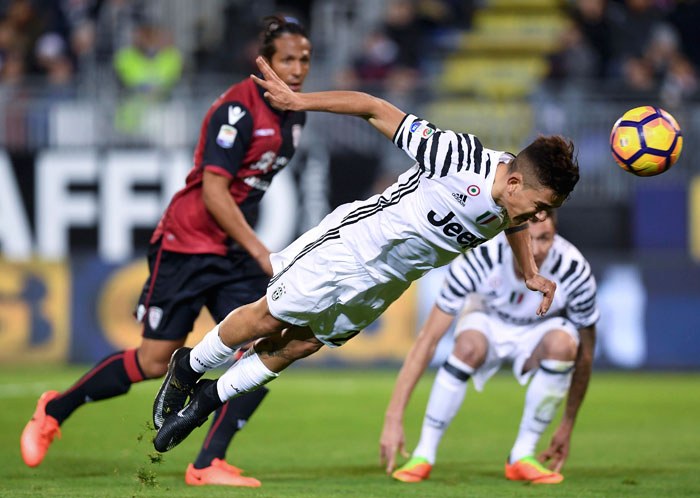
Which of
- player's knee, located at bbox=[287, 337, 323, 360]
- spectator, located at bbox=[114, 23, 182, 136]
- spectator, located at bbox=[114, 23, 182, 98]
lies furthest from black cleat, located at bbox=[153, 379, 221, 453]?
spectator, located at bbox=[114, 23, 182, 98]

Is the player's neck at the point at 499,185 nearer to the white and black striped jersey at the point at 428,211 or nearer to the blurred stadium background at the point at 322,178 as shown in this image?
the white and black striped jersey at the point at 428,211

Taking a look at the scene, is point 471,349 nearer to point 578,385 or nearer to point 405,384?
point 405,384

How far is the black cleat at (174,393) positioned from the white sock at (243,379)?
8.0 inches

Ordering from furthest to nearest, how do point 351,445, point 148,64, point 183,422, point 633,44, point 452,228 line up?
point 633,44, point 148,64, point 351,445, point 183,422, point 452,228

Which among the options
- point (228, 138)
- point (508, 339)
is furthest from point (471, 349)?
point (228, 138)

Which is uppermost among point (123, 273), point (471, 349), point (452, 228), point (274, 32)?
point (274, 32)

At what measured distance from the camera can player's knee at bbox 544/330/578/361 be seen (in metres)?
6.27

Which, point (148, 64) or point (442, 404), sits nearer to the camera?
point (442, 404)

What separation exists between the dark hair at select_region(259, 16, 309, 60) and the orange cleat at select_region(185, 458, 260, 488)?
7.65ft

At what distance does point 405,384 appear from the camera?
623 centimetres

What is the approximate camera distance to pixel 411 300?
1263 cm

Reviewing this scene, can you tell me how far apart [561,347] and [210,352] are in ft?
6.78

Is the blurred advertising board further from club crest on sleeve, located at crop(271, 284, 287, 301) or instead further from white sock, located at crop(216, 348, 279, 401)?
club crest on sleeve, located at crop(271, 284, 287, 301)

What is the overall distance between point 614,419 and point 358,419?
7.05 feet
